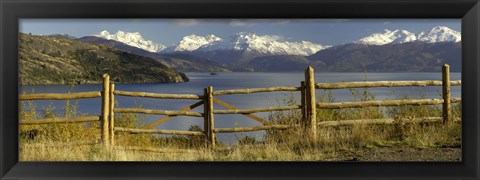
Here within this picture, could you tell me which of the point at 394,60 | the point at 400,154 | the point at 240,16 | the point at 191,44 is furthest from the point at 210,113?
the point at 191,44

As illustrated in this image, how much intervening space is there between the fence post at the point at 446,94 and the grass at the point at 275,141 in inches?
4.9

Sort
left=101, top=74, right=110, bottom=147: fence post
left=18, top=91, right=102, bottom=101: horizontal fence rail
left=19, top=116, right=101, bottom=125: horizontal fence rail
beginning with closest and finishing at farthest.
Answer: left=19, top=116, right=101, bottom=125: horizontal fence rail < left=18, top=91, right=102, bottom=101: horizontal fence rail < left=101, top=74, right=110, bottom=147: fence post

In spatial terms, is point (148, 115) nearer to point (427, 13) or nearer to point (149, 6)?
point (149, 6)

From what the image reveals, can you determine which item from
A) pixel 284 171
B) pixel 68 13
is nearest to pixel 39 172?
pixel 68 13

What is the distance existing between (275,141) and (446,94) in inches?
111

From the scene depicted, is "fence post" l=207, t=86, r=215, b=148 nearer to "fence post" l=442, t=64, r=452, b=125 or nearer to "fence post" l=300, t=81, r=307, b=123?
"fence post" l=300, t=81, r=307, b=123

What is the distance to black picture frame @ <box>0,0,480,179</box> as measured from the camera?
11.5ft

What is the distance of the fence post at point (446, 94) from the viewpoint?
7.96 metres

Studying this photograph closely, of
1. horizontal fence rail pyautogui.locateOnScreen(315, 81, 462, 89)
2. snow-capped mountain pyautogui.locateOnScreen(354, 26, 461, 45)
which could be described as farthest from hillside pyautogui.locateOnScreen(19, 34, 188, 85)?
horizontal fence rail pyautogui.locateOnScreen(315, 81, 462, 89)

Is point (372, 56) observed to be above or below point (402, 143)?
above

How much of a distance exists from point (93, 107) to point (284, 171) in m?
5.09

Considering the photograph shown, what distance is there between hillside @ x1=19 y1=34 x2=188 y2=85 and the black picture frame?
1073 cm

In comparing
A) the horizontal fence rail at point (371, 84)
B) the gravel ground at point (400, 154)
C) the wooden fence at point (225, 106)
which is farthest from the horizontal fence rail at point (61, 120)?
the gravel ground at point (400, 154)

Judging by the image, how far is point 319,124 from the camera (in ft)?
24.9
